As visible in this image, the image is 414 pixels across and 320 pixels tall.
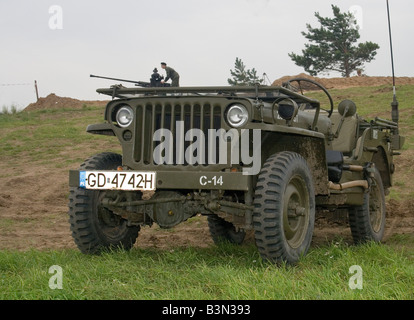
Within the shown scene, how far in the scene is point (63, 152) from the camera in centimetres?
1577

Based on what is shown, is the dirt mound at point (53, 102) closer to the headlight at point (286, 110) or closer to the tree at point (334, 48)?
the tree at point (334, 48)

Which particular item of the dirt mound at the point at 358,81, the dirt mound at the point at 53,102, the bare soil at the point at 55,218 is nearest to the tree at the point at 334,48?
the dirt mound at the point at 358,81

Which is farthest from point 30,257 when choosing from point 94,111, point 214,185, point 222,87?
point 94,111

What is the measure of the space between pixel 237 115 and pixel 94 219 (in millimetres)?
1682

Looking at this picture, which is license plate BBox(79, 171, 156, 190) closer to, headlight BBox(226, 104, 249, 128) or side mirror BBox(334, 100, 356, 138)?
headlight BBox(226, 104, 249, 128)

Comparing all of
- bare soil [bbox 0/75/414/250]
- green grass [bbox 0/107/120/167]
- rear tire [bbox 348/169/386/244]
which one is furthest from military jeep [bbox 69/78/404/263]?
green grass [bbox 0/107/120/167]

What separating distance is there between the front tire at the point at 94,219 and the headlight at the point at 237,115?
4.76 ft

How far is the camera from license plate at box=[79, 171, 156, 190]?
15.5ft

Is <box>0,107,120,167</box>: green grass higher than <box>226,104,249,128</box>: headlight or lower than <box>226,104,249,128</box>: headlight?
higher

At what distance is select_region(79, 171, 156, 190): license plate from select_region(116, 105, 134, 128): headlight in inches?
20.2

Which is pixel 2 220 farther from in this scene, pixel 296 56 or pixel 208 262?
pixel 296 56

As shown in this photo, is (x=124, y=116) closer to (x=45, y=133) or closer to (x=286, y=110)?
(x=286, y=110)

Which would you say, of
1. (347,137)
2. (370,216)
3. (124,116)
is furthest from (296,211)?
(370,216)
